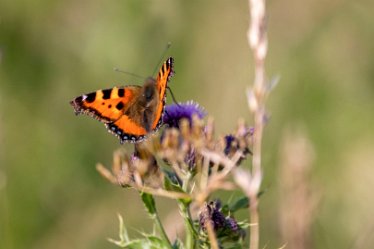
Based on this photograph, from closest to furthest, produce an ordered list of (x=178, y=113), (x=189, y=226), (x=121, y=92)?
(x=189, y=226)
(x=178, y=113)
(x=121, y=92)

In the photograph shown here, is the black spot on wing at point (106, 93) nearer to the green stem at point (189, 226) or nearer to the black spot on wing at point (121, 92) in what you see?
the black spot on wing at point (121, 92)

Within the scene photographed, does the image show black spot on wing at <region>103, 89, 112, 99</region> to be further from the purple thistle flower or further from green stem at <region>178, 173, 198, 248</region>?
green stem at <region>178, 173, 198, 248</region>

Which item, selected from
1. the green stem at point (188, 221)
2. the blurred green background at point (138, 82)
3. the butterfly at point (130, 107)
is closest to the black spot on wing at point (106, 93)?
the butterfly at point (130, 107)

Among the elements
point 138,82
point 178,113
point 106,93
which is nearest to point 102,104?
point 106,93

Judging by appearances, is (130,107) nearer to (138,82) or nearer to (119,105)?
(119,105)

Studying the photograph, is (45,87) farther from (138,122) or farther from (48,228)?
(138,122)

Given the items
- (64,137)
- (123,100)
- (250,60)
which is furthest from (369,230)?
(250,60)
